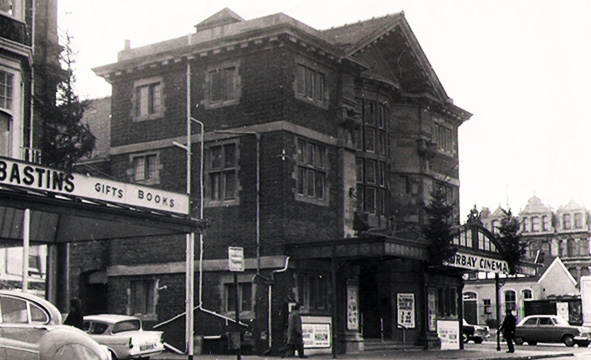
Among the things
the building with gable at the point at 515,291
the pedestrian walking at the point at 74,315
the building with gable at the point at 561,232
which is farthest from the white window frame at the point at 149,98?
the building with gable at the point at 561,232

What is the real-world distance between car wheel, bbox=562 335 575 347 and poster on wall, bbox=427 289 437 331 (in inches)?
585

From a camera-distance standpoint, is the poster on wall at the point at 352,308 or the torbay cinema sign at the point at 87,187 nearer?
the torbay cinema sign at the point at 87,187

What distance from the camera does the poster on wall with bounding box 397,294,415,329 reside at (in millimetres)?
34125

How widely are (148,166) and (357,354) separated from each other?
10560 mm

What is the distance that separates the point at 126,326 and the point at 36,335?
42.0ft

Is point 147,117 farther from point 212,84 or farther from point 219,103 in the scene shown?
point 219,103

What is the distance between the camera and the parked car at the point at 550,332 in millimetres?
47375

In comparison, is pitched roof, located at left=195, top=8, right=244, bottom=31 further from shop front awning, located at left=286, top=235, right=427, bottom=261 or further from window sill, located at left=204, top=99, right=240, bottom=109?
shop front awning, located at left=286, top=235, right=427, bottom=261

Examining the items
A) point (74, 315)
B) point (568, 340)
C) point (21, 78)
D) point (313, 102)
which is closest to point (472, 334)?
point (568, 340)

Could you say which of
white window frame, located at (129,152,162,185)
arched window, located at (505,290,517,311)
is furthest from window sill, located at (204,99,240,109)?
arched window, located at (505,290,517,311)

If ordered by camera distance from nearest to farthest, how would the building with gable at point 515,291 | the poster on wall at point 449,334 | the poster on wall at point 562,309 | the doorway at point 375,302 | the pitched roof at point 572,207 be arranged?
the doorway at point 375,302
the poster on wall at point 449,334
the poster on wall at point 562,309
the building with gable at point 515,291
the pitched roof at point 572,207

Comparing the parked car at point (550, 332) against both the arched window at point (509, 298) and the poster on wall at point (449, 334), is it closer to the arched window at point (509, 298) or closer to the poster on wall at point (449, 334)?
the poster on wall at point (449, 334)

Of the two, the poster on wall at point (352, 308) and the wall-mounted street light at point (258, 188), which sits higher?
the wall-mounted street light at point (258, 188)

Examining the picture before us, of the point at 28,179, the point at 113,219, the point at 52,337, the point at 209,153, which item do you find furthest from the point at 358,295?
the point at 52,337
